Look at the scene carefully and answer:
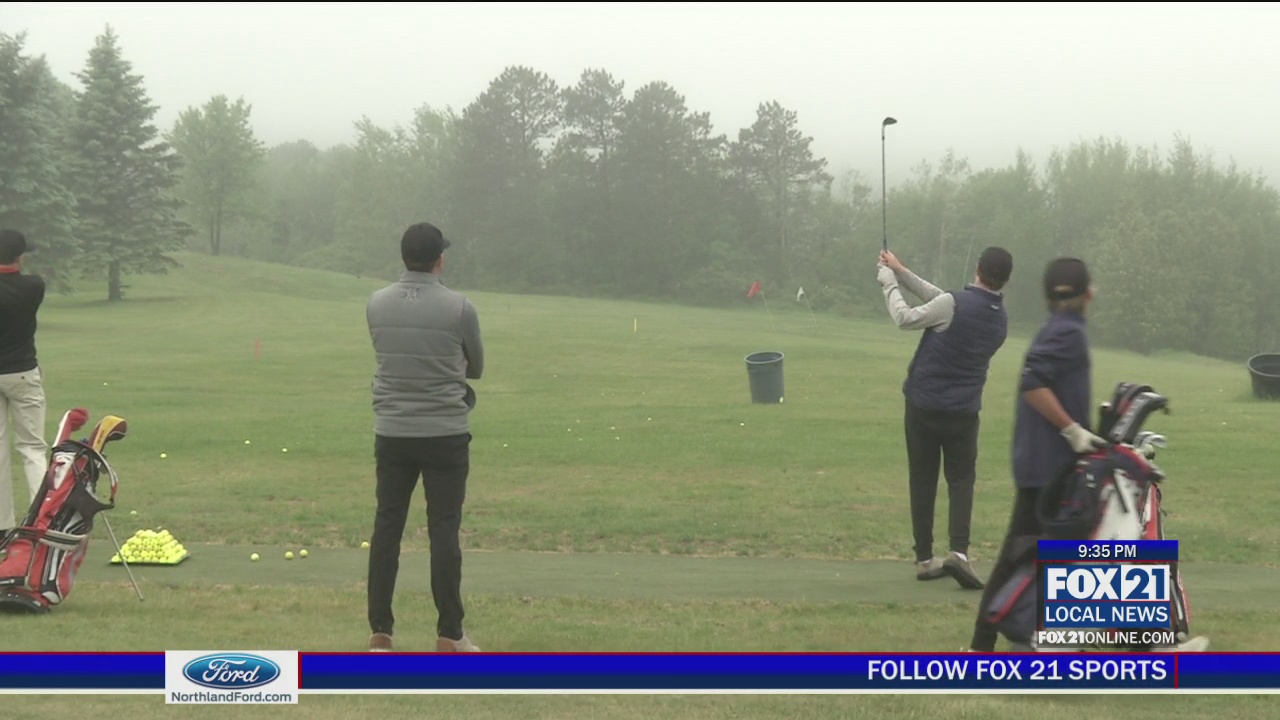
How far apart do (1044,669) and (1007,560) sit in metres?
0.58

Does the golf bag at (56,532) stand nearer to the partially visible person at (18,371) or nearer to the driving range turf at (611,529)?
the driving range turf at (611,529)

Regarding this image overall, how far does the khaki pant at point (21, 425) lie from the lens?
877 cm

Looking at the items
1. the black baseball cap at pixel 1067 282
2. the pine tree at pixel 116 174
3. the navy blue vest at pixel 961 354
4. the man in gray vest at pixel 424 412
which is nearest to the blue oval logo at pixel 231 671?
the man in gray vest at pixel 424 412

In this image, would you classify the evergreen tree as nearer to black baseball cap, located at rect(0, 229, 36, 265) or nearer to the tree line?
the tree line

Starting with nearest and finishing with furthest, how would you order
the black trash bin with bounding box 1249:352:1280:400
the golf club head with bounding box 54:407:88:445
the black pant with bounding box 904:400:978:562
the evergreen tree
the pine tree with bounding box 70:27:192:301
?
the golf club head with bounding box 54:407:88:445 → the black pant with bounding box 904:400:978:562 → the black trash bin with bounding box 1249:352:1280:400 → the pine tree with bounding box 70:27:192:301 → the evergreen tree

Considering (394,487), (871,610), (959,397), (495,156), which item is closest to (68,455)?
(394,487)

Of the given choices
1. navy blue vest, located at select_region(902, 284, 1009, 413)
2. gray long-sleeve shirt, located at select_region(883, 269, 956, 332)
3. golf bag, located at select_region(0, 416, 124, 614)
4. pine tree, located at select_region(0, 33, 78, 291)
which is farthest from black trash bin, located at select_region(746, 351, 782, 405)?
pine tree, located at select_region(0, 33, 78, 291)

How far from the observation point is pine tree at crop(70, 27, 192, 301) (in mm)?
59625

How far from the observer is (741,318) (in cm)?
6569

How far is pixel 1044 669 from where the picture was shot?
19.2 feet

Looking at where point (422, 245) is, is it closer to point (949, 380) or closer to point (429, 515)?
point (429, 515)

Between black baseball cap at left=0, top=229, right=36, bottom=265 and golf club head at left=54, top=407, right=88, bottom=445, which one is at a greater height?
black baseball cap at left=0, top=229, right=36, bottom=265

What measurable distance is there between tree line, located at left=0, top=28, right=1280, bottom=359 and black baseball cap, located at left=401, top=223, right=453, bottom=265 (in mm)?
71616

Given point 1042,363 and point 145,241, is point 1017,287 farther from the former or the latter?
point 1042,363
